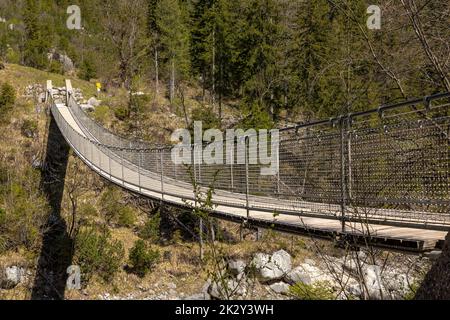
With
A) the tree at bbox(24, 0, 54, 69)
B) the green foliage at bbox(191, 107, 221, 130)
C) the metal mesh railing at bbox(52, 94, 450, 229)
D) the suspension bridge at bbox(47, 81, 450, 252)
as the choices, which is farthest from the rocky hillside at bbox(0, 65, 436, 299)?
the tree at bbox(24, 0, 54, 69)

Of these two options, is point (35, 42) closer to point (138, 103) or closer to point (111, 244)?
point (138, 103)

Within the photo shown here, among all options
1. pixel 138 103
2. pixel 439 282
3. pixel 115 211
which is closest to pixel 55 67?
pixel 138 103

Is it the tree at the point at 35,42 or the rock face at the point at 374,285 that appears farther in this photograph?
the tree at the point at 35,42

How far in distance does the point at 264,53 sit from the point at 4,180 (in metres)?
12.8

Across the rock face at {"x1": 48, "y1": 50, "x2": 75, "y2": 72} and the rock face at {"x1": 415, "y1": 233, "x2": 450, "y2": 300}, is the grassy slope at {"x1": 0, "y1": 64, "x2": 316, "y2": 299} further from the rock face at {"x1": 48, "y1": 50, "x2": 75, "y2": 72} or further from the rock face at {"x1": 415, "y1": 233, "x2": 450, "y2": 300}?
the rock face at {"x1": 415, "y1": 233, "x2": 450, "y2": 300}

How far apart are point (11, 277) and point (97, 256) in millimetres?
2199

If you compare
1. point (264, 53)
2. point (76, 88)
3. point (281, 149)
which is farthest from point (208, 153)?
point (76, 88)

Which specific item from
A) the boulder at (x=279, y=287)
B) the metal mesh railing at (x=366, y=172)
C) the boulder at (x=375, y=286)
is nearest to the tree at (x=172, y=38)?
the boulder at (x=279, y=287)

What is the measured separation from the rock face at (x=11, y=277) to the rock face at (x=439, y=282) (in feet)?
40.4

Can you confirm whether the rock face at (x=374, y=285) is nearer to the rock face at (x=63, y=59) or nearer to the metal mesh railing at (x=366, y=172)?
the metal mesh railing at (x=366, y=172)

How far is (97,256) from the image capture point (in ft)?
42.6

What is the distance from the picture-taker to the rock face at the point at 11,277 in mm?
12296

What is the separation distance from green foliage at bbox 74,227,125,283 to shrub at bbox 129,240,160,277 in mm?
440
